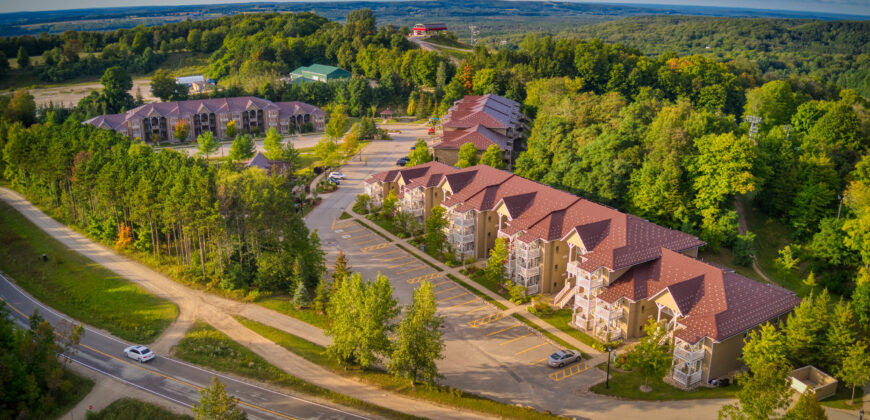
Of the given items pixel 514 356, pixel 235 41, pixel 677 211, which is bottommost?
pixel 514 356

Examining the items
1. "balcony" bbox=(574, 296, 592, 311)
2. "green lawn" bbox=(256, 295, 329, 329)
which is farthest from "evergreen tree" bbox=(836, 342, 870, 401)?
"green lawn" bbox=(256, 295, 329, 329)

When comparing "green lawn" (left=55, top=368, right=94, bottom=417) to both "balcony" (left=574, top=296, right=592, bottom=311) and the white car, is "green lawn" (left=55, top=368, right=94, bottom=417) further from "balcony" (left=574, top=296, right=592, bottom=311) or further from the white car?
"balcony" (left=574, top=296, right=592, bottom=311)

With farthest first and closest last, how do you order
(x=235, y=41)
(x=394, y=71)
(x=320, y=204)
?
1. (x=235, y=41)
2. (x=394, y=71)
3. (x=320, y=204)

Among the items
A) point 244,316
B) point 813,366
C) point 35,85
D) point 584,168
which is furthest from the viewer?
point 35,85

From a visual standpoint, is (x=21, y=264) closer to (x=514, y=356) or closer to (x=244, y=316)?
(x=244, y=316)

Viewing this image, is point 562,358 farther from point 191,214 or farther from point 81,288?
point 81,288

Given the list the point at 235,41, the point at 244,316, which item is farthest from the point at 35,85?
the point at 244,316

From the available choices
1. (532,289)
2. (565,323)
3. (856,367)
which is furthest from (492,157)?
(856,367)
